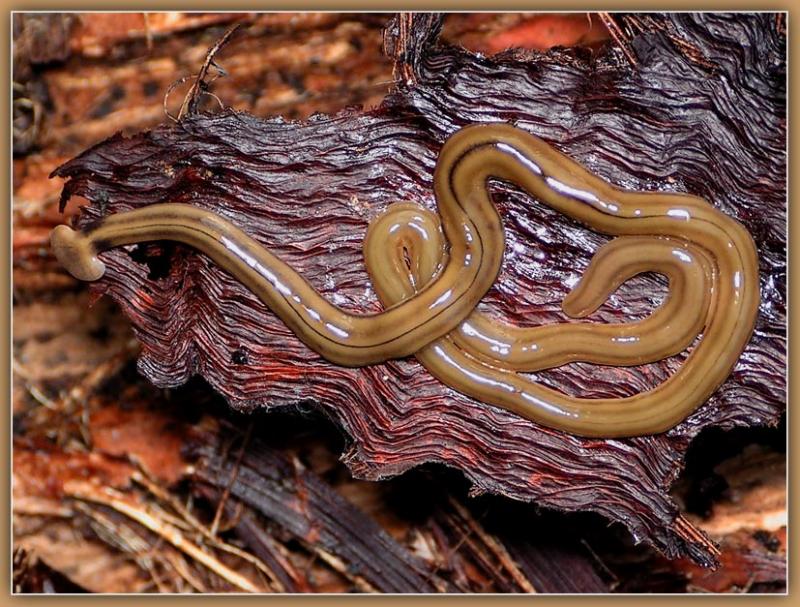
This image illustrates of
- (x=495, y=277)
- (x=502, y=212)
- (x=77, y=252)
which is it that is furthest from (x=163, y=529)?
(x=502, y=212)

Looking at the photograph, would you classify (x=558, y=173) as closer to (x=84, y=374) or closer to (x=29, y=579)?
(x=84, y=374)

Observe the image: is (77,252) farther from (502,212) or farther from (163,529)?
(502,212)

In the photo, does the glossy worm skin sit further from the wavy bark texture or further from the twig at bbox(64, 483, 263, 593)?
the twig at bbox(64, 483, 263, 593)

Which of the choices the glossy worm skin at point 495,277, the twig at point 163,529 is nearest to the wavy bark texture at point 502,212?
the glossy worm skin at point 495,277

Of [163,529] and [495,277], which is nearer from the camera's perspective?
[495,277]

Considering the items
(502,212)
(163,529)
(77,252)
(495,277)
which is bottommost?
(163,529)

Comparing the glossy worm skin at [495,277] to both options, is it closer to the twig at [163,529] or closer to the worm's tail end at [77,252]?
the worm's tail end at [77,252]
